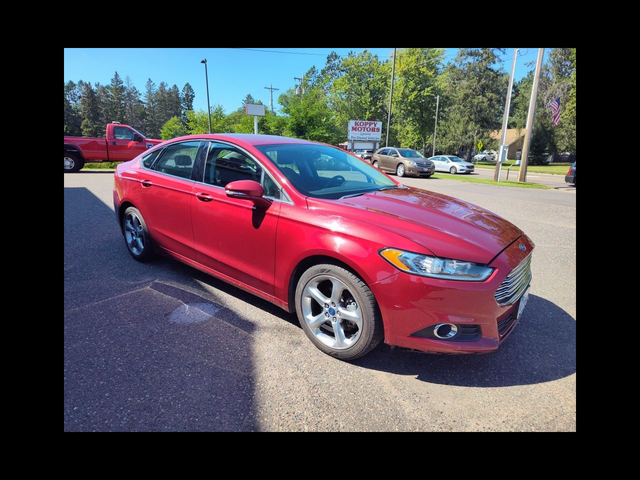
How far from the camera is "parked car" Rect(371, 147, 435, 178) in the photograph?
19766mm

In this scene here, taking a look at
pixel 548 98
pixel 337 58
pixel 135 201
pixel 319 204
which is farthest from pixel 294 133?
pixel 337 58

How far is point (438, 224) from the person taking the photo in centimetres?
244

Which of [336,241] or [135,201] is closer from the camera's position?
[336,241]

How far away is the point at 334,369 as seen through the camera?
2455 mm

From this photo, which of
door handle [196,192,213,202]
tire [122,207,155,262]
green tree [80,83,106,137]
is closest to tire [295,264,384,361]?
door handle [196,192,213,202]

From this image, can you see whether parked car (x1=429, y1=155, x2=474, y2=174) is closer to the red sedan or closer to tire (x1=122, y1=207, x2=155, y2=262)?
the red sedan

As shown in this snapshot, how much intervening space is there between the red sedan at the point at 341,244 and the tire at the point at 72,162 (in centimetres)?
1427

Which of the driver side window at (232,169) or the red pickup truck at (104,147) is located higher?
the red pickup truck at (104,147)

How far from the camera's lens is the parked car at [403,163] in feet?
64.8

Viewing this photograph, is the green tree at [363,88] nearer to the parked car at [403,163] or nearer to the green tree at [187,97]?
the parked car at [403,163]

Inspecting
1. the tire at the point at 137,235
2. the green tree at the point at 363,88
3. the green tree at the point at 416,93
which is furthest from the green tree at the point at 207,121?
the tire at the point at 137,235
